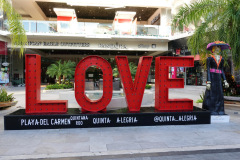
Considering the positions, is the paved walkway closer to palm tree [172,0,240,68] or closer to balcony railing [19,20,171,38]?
palm tree [172,0,240,68]

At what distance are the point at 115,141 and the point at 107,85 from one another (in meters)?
1.91

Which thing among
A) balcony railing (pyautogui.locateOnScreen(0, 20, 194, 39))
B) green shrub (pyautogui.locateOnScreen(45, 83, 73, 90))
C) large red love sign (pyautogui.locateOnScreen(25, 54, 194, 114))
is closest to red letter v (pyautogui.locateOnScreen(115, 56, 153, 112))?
large red love sign (pyautogui.locateOnScreen(25, 54, 194, 114))

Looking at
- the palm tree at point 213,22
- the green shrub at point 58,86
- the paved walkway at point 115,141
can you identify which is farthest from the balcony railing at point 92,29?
the paved walkway at point 115,141

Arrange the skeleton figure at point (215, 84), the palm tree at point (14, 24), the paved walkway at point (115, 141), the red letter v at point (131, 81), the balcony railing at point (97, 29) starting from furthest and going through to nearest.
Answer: the balcony railing at point (97, 29) → the palm tree at point (14, 24) → the skeleton figure at point (215, 84) → the red letter v at point (131, 81) → the paved walkway at point (115, 141)

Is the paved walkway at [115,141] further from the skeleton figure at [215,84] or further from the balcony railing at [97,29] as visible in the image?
the balcony railing at [97,29]

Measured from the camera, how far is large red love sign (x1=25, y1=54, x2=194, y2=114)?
5.84 metres

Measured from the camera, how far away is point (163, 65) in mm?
6332

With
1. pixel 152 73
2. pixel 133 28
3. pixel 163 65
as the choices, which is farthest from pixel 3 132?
pixel 152 73

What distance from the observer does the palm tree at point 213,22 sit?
814cm

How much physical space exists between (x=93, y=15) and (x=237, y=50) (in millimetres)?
24658

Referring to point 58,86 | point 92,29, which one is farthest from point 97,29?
point 58,86

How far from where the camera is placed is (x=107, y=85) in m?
6.09

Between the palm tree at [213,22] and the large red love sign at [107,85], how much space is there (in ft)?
10.8

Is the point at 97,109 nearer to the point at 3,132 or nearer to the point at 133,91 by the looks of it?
the point at 133,91
